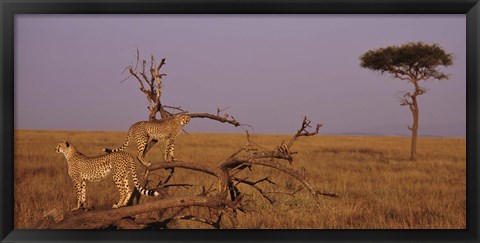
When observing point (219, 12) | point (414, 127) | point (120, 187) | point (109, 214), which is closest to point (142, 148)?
point (120, 187)

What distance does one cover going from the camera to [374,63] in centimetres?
1404

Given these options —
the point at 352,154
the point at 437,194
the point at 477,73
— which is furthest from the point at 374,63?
the point at 477,73

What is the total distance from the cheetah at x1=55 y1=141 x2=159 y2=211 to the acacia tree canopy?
9.26 m

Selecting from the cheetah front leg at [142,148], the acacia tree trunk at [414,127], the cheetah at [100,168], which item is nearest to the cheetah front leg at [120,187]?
the cheetah at [100,168]

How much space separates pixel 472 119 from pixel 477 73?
38cm

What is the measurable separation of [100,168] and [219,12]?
5.38 ft

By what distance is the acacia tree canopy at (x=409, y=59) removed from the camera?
13.4 meters

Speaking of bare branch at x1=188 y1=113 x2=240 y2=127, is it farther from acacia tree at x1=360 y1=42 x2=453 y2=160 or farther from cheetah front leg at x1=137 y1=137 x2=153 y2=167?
acacia tree at x1=360 y1=42 x2=453 y2=160

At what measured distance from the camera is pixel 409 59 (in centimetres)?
1384

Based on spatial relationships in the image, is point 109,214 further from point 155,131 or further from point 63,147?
point 155,131

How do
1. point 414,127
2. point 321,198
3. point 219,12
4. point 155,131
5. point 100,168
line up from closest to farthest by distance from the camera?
point 219,12 → point 100,168 → point 155,131 → point 321,198 → point 414,127

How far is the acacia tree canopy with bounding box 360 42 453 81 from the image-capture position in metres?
13.4

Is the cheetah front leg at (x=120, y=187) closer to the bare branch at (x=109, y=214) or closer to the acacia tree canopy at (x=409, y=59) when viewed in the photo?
the bare branch at (x=109, y=214)

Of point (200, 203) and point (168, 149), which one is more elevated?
point (168, 149)
